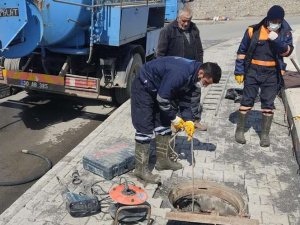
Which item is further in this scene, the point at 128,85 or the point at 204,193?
the point at 128,85

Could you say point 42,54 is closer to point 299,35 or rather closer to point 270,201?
point 270,201

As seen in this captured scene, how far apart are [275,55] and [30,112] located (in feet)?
15.4

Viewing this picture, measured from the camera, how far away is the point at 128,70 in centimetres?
778

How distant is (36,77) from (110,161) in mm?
2715

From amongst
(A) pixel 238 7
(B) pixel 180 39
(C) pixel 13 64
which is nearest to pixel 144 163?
(B) pixel 180 39

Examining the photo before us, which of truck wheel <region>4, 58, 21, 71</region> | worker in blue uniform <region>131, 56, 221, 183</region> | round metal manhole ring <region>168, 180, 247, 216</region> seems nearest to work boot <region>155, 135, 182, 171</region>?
worker in blue uniform <region>131, 56, 221, 183</region>

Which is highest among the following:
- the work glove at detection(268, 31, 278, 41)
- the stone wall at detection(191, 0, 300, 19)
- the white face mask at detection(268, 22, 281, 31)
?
the white face mask at detection(268, 22, 281, 31)

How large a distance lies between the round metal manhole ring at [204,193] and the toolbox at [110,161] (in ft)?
2.51

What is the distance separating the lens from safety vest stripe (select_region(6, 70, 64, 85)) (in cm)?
687

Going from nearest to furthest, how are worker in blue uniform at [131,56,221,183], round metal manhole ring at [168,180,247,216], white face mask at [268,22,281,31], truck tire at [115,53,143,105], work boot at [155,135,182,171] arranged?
worker in blue uniform at [131,56,221,183], round metal manhole ring at [168,180,247,216], work boot at [155,135,182,171], white face mask at [268,22,281,31], truck tire at [115,53,143,105]

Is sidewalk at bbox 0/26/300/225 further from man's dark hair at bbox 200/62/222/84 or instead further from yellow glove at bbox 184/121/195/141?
man's dark hair at bbox 200/62/222/84

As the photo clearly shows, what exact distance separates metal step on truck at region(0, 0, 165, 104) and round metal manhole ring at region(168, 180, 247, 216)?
272 cm

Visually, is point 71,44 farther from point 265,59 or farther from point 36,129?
point 265,59

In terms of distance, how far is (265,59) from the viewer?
19.1 ft
